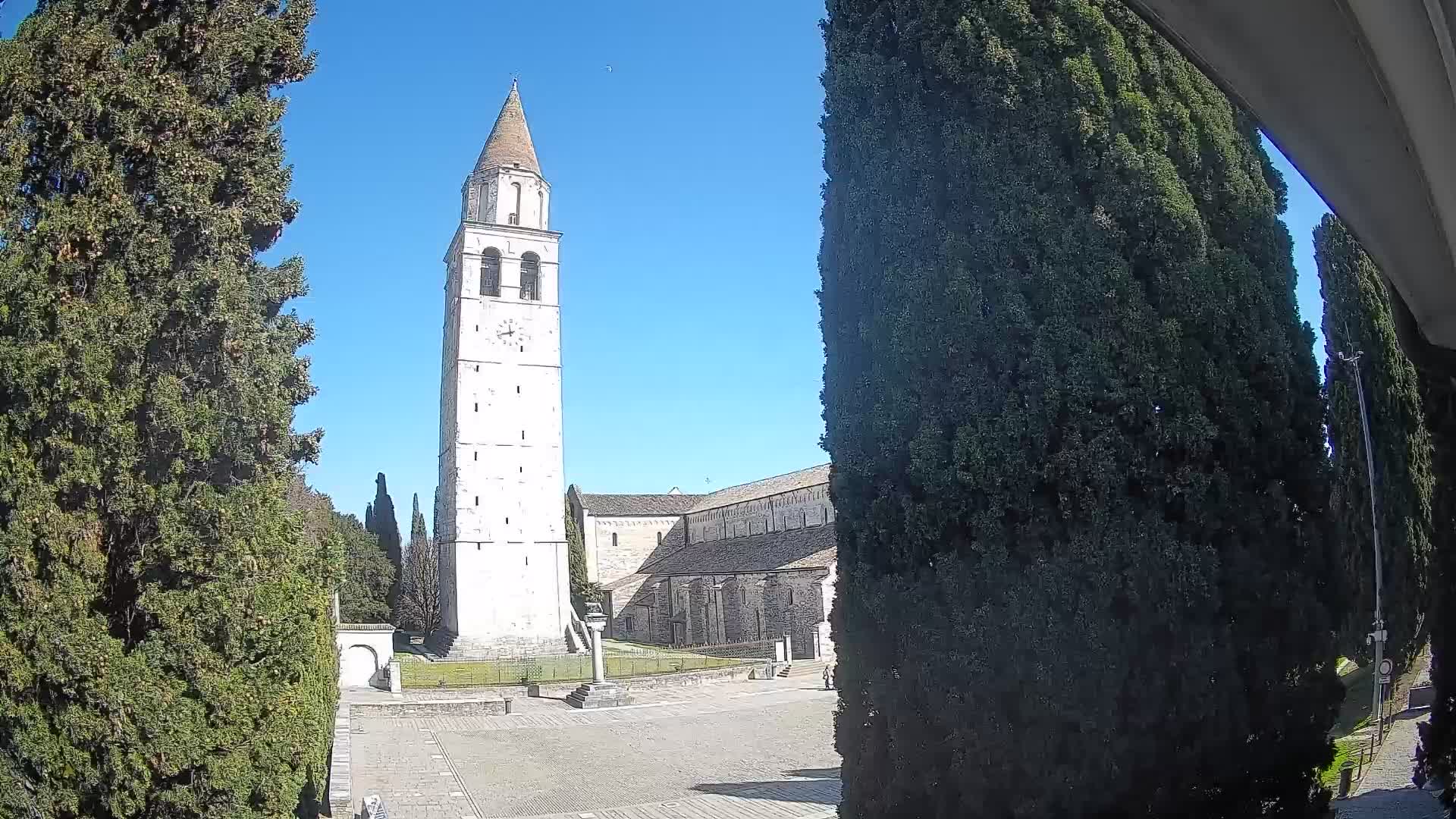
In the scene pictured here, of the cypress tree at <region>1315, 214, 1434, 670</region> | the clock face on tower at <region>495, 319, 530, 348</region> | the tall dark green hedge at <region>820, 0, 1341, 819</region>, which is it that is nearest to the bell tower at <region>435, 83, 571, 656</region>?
the clock face on tower at <region>495, 319, 530, 348</region>

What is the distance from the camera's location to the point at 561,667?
1227 inches

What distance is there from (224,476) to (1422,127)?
19.3 feet

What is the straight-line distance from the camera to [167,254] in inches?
209

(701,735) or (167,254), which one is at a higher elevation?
(167,254)

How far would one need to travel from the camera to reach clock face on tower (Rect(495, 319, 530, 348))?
37.7 meters

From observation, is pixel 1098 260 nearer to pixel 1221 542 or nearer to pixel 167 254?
pixel 1221 542

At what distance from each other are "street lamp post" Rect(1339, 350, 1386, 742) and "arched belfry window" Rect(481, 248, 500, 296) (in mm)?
31472

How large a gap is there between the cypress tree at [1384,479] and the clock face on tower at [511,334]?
2984cm

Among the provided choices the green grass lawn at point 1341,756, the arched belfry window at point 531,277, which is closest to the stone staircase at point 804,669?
the green grass lawn at point 1341,756

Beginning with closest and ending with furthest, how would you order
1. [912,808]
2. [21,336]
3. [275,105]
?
[21,336]
[912,808]
[275,105]

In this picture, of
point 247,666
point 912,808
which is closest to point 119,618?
point 247,666

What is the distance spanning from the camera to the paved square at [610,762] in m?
12.0

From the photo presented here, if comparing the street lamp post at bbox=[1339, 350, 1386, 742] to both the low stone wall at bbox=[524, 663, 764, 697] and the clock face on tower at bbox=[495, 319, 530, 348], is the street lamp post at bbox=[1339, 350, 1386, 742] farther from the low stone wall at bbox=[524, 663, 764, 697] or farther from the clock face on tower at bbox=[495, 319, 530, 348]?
the clock face on tower at bbox=[495, 319, 530, 348]

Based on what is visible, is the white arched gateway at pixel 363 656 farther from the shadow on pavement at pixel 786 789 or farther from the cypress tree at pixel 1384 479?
the cypress tree at pixel 1384 479
